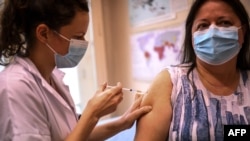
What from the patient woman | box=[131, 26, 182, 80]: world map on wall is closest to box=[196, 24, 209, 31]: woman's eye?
the patient woman

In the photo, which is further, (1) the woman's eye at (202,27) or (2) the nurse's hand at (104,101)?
(1) the woman's eye at (202,27)

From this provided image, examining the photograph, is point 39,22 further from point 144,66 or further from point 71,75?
point 71,75

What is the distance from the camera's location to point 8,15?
44.3 inches

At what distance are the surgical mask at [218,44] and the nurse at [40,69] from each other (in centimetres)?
46

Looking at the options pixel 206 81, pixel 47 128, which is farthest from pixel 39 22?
pixel 206 81

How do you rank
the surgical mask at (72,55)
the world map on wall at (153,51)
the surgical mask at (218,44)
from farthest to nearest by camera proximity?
the world map on wall at (153,51)
the surgical mask at (218,44)
the surgical mask at (72,55)

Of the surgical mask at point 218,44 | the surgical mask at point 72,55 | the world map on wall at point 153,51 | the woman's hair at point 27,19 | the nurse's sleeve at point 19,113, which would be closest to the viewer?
the nurse's sleeve at point 19,113

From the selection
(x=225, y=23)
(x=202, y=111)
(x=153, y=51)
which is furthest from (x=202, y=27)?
(x=153, y=51)

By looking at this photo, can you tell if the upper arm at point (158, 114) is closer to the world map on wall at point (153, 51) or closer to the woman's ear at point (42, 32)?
the woman's ear at point (42, 32)

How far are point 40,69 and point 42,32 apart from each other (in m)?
0.16

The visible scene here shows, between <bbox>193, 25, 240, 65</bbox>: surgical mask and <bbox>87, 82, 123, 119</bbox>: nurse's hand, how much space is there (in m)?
0.45

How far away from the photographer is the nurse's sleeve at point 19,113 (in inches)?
38.8

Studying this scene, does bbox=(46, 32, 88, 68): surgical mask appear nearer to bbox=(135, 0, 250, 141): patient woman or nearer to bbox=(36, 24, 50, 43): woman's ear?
bbox=(36, 24, 50, 43): woman's ear

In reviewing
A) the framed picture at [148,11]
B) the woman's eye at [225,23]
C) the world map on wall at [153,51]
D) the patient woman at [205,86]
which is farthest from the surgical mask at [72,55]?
the framed picture at [148,11]
